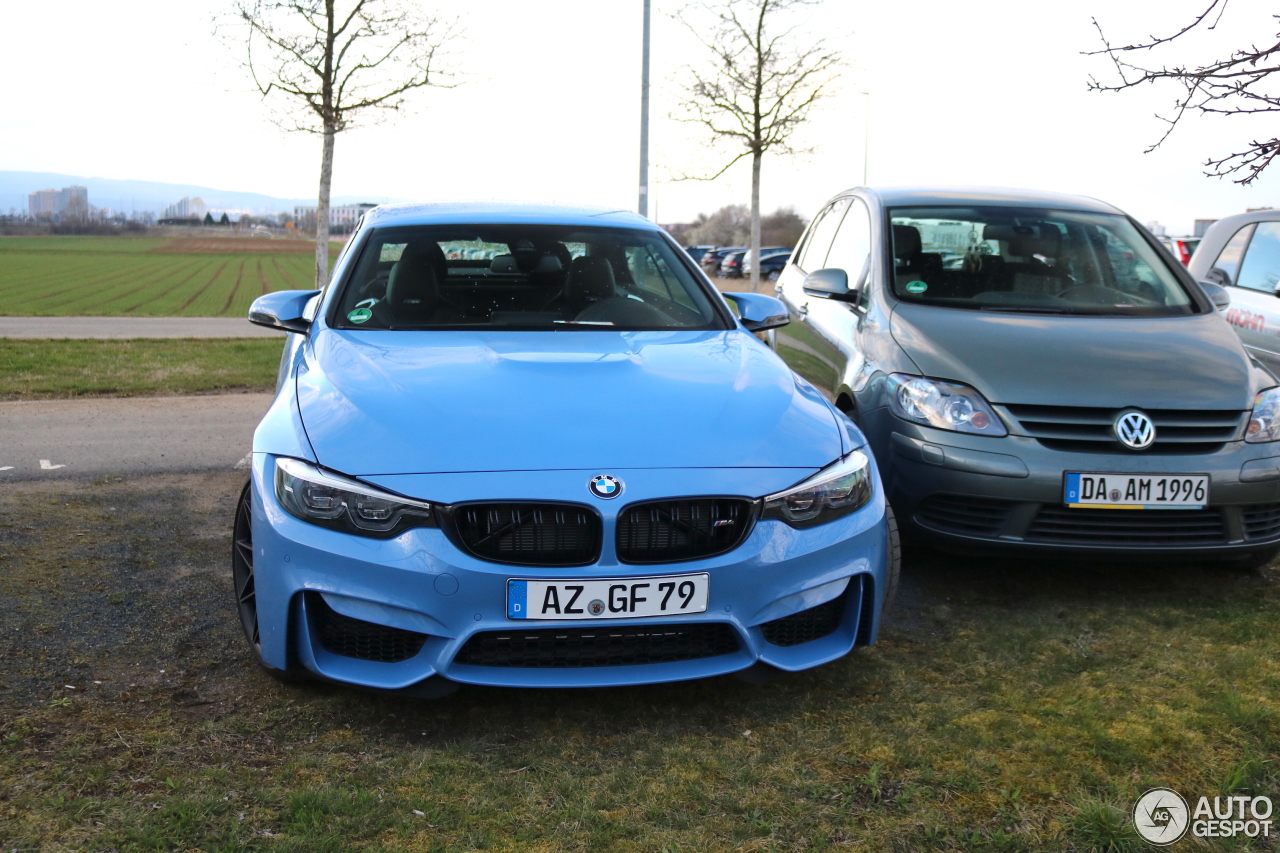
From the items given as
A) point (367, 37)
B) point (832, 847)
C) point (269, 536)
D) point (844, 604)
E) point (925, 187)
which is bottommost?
point (832, 847)

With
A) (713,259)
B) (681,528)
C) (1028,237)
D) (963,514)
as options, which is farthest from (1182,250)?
(713,259)

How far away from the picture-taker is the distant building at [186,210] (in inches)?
5875

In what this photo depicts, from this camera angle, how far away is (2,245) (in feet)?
313

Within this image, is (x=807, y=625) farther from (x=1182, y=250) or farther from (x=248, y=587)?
(x=1182, y=250)

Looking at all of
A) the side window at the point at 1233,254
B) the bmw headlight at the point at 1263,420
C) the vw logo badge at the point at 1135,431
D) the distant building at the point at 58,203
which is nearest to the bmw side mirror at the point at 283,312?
the vw logo badge at the point at 1135,431

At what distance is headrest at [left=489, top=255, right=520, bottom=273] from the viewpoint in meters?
4.66

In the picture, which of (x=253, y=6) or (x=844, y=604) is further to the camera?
(x=253, y=6)

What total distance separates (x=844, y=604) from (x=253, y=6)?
14.9 metres

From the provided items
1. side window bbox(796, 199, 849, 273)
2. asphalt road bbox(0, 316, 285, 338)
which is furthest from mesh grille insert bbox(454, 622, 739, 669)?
asphalt road bbox(0, 316, 285, 338)

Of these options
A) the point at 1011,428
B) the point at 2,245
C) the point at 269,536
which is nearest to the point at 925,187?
the point at 1011,428

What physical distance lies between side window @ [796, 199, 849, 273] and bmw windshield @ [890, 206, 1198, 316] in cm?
80

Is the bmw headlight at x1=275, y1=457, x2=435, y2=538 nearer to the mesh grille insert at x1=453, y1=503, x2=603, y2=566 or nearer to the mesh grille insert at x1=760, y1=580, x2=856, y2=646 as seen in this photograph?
the mesh grille insert at x1=453, y1=503, x2=603, y2=566

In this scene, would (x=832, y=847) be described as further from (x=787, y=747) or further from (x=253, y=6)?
(x=253, y=6)

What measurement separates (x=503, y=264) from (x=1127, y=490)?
2515 millimetres
